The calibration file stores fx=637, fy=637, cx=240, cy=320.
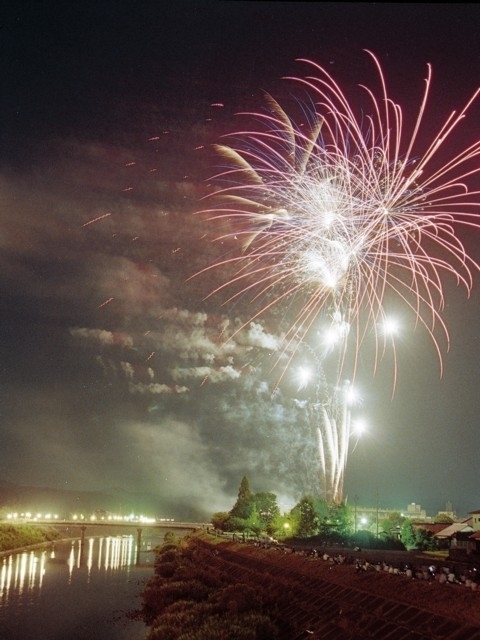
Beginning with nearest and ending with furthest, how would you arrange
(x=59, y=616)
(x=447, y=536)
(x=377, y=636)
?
(x=377, y=636)
(x=59, y=616)
(x=447, y=536)

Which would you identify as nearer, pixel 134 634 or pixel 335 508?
pixel 134 634

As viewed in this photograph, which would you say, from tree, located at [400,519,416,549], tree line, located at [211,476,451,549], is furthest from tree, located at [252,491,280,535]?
tree, located at [400,519,416,549]

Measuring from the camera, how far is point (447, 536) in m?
73.7

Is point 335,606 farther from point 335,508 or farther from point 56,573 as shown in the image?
point 56,573

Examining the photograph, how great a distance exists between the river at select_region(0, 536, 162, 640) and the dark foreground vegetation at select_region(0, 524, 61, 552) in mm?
2901

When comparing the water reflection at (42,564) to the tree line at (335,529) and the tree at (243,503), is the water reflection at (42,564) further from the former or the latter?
the tree line at (335,529)

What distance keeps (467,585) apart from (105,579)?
2117 inches

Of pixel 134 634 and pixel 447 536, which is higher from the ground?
pixel 447 536

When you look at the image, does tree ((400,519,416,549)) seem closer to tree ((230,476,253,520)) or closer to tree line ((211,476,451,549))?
tree line ((211,476,451,549))

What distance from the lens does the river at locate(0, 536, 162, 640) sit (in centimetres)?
4203

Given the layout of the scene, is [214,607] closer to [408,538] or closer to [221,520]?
[408,538]

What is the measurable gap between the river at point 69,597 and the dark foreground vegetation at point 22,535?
114 inches

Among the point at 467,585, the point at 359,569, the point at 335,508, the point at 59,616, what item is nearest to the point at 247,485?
the point at 335,508

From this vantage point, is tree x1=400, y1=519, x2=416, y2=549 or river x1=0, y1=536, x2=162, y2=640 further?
tree x1=400, y1=519, x2=416, y2=549
